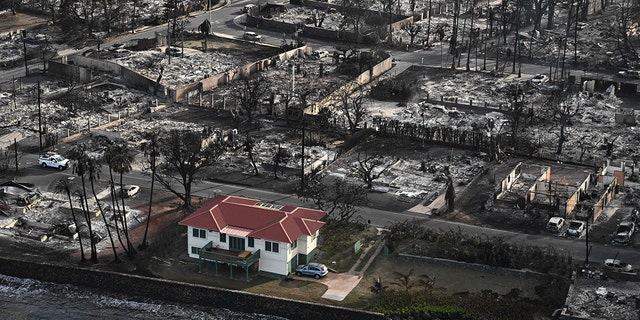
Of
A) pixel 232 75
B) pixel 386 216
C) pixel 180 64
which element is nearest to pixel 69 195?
pixel 386 216

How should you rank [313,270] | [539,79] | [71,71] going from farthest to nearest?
[539,79], [71,71], [313,270]

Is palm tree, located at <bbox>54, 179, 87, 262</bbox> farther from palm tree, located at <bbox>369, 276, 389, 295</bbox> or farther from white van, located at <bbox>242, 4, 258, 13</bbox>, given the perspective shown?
white van, located at <bbox>242, 4, 258, 13</bbox>

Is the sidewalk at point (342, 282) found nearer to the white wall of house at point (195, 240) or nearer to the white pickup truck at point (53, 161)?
the white wall of house at point (195, 240)

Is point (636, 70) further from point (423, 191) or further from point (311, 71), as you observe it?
point (423, 191)

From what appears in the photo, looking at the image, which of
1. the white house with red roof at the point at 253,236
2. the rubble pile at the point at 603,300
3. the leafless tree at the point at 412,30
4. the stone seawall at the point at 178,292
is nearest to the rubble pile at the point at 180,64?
the leafless tree at the point at 412,30

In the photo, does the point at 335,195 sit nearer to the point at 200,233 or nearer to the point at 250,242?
the point at 250,242

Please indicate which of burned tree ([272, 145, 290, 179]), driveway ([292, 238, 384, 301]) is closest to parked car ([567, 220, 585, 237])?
driveway ([292, 238, 384, 301])

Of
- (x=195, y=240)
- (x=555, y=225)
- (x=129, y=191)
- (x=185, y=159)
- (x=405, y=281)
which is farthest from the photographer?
(x=129, y=191)

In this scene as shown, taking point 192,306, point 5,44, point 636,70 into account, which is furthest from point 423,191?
point 5,44
